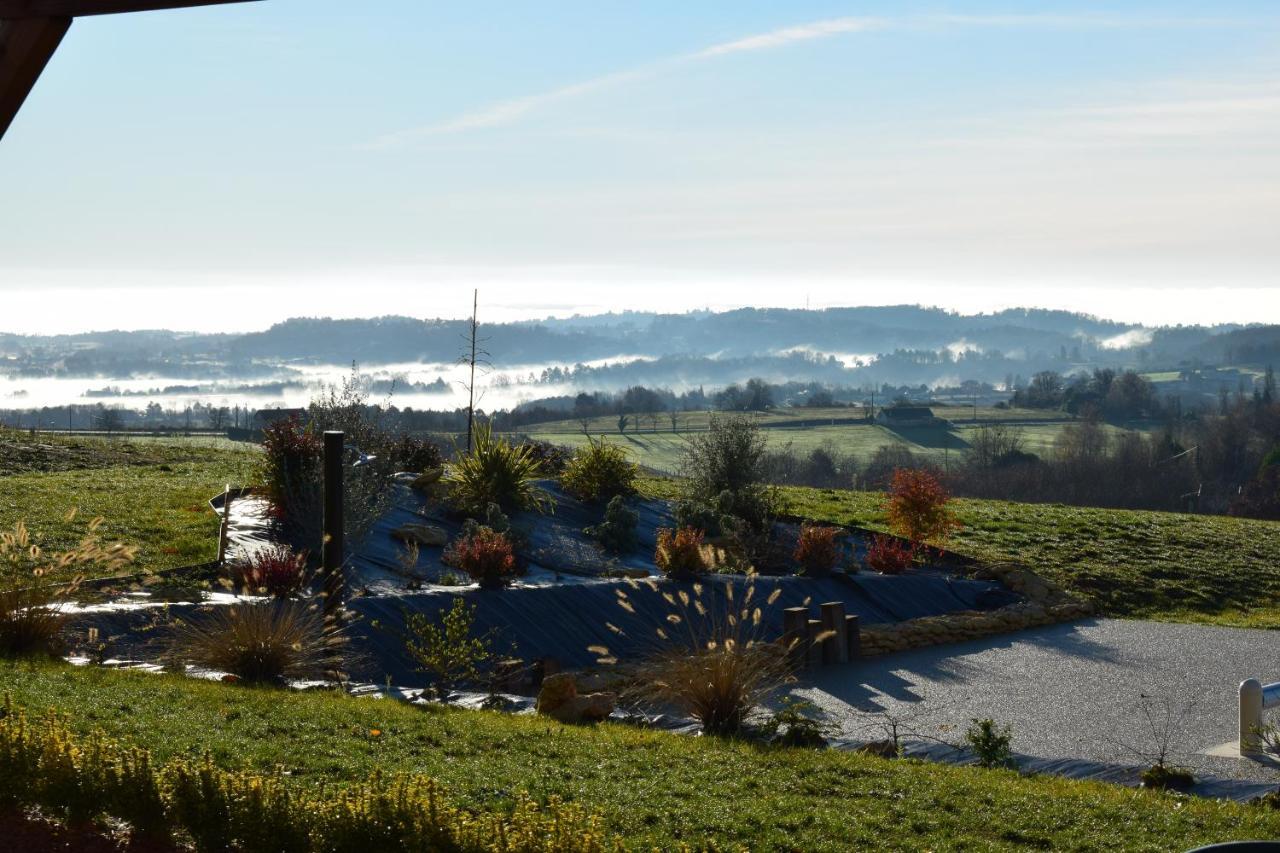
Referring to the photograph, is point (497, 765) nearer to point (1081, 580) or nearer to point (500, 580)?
point (500, 580)

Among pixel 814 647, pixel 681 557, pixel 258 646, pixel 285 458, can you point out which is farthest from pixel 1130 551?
A: pixel 258 646

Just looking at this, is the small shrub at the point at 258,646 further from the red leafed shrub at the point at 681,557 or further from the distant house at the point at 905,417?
the distant house at the point at 905,417

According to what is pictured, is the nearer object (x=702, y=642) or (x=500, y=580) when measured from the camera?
(x=702, y=642)

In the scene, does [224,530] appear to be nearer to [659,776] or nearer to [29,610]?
[29,610]

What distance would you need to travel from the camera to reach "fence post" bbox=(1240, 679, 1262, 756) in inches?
347

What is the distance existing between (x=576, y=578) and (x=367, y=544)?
2.29 meters

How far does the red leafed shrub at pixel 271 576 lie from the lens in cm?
1120

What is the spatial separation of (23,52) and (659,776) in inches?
165

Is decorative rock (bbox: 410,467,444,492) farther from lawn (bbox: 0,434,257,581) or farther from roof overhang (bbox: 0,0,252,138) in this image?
roof overhang (bbox: 0,0,252,138)

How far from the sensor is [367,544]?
13.8 metres

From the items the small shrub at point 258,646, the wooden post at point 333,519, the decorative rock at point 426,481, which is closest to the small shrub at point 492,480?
the decorative rock at point 426,481

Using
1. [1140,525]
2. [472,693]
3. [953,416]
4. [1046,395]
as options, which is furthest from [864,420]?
[472,693]

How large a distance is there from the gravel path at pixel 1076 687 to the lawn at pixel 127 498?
6.86m

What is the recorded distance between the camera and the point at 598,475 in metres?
18.3
